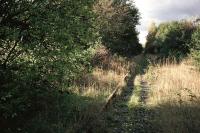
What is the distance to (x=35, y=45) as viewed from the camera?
29.9 ft

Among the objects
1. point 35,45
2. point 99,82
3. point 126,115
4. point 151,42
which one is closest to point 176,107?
point 126,115

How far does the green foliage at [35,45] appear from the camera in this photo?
8695 mm

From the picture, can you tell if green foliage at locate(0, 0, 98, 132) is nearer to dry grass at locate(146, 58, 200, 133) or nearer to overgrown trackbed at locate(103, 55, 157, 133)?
overgrown trackbed at locate(103, 55, 157, 133)

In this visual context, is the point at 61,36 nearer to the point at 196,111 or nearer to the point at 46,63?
the point at 46,63

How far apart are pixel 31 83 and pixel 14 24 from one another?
1.48m

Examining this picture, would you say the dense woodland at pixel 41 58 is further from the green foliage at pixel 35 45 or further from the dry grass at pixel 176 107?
the dry grass at pixel 176 107

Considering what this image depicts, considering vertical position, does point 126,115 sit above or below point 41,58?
below

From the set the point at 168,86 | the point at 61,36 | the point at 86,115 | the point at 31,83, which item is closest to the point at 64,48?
the point at 61,36

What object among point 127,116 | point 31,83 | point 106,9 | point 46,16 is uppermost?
point 106,9

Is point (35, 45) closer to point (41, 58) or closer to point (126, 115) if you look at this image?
point (41, 58)

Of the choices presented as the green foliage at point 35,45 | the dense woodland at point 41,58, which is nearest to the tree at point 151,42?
the dense woodland at point 41,58

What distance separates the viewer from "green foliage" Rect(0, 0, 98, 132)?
8.70m

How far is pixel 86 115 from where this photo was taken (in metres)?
11.0

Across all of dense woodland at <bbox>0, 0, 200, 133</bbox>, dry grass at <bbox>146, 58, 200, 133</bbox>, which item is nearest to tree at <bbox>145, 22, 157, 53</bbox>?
dry grass at <bbox>146, 58, 200, 133</bbox>
